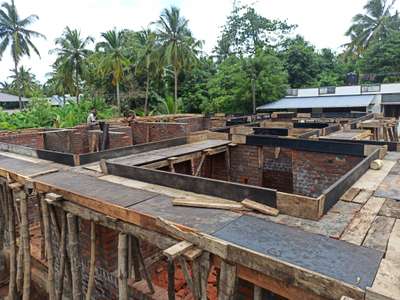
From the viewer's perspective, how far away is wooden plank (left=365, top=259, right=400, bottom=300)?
2064mm

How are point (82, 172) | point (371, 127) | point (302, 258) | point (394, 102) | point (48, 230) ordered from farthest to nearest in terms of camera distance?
point (394, 102) → point (371, 127) → point (82, 172) → point (48, 230) → point (302, 258)

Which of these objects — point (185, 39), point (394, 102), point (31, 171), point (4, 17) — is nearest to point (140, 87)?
point (185, 39)

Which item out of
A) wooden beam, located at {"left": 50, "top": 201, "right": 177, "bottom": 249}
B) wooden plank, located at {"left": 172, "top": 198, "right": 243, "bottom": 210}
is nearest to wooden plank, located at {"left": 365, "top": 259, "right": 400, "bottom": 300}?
wooden plank, located at {"left": 172, "top": 198, "right": 243, "bottom": 210}

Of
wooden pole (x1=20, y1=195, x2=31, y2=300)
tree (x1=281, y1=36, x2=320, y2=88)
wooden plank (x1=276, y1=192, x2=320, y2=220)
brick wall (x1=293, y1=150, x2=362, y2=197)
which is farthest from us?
tree (x1=281, y1=36, x2=320, y2=88)

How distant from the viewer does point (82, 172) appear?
5488 millimetres

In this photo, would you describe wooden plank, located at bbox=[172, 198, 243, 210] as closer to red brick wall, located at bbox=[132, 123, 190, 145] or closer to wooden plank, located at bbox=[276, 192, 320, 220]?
wooden plank, located at bbox=[276, 192, 320, 220]

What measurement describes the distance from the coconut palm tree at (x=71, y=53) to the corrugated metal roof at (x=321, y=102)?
48.9ft

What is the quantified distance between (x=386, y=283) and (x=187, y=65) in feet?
68.6

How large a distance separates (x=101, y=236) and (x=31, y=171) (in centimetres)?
200

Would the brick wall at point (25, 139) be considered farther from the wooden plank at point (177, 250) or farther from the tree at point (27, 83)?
the tree at point (27, 83)

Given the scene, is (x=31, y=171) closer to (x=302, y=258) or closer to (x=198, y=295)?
(x=198, y=295)

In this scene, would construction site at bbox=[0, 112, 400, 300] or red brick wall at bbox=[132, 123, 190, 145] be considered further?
red brick wall at bbox=[132, 123, 190, 145]

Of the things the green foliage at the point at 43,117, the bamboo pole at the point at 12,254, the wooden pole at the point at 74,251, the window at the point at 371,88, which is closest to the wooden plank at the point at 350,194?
the wooden pole at the point at 74,251

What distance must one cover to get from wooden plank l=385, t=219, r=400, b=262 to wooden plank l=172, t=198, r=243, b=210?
1518 mm
